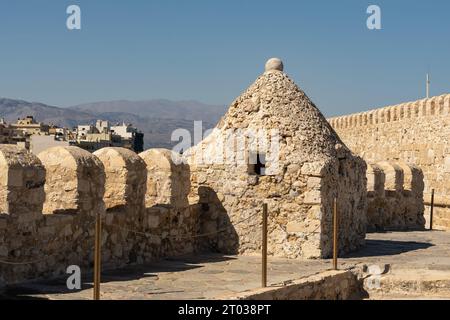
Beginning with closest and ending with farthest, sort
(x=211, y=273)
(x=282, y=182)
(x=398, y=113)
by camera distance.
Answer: (x=211, y=273)
(x=282, y=182)
(x=398, y=113)

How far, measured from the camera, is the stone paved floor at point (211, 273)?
21.6 feet

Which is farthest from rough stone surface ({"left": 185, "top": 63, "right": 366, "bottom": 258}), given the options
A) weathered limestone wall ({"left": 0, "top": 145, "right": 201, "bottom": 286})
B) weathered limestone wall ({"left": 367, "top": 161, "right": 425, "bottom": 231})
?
weathered limestone wall ({"left": 367, "top": 161, "right": 425, "bottom": 231})

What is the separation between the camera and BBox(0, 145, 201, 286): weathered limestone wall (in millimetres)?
6699

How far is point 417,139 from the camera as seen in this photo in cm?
1961

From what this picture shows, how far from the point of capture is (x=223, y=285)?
7.20 m

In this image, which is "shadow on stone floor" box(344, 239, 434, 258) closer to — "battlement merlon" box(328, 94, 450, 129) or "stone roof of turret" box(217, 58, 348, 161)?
"stone roof of turret" box(217, 58, 348, 161)

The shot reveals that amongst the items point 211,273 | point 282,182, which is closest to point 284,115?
point 282,182

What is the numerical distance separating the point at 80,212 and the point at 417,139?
1385 centimetres

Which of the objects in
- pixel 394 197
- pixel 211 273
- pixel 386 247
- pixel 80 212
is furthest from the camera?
pixel 394 197

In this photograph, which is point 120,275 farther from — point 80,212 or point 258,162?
point 258,162

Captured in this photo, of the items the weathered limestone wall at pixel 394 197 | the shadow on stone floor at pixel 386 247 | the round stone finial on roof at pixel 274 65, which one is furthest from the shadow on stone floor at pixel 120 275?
the weathered limestone wall at pixel 394 197

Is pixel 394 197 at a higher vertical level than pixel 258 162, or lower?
lower

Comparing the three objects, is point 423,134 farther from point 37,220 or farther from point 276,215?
point 37,220

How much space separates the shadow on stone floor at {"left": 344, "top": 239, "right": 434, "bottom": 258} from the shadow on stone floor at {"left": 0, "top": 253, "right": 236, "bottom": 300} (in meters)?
2.05
